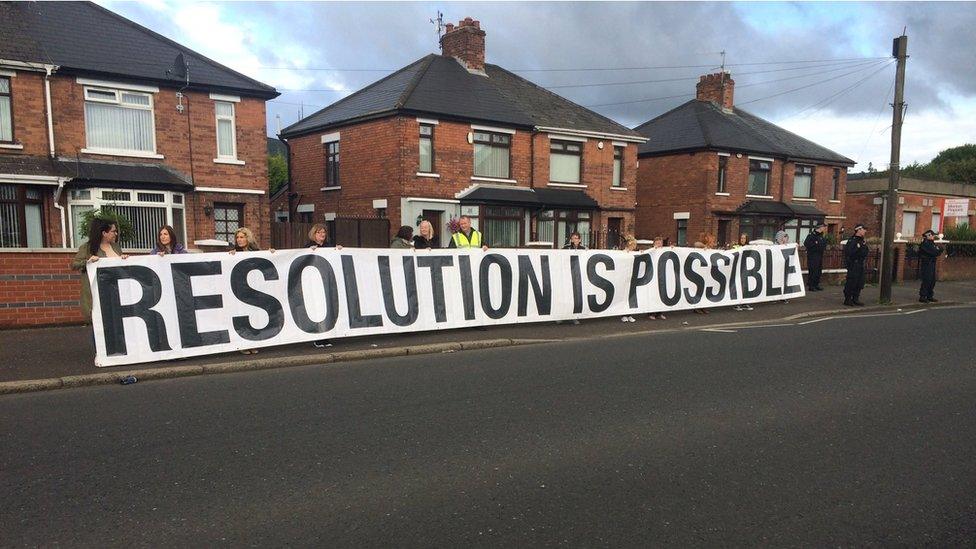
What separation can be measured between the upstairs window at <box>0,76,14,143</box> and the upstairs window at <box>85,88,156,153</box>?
165 cm

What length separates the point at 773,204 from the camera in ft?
103

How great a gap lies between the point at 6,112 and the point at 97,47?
10.1 feet

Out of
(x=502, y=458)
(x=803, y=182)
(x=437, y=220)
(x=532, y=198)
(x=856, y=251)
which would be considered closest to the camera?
(x=502, y=458)

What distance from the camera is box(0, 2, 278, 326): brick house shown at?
52.4ft

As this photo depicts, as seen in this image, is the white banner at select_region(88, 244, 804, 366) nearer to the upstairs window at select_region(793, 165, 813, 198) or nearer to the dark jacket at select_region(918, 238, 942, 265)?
the dark jacket at select_region(918, 238, 942, 265)

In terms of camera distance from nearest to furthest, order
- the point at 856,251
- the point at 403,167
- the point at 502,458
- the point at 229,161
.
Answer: the point at 502,458 < the point at 856,251 < the point at 229,161 < the point at 403,167

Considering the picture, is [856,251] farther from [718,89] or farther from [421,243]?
[718,89]

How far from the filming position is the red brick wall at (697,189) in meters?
29.5

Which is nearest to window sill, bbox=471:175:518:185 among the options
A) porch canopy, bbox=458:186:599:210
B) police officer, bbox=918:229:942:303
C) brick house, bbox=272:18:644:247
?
brick house, bbox=272:18:644:247

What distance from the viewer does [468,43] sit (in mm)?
25297

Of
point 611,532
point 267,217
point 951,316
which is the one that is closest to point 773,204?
point 951,316

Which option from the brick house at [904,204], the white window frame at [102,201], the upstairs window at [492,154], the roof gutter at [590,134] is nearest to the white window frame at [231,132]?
the white window frame at [102,201]

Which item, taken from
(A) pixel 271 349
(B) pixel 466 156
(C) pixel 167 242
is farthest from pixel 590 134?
(C) pixel 167 242

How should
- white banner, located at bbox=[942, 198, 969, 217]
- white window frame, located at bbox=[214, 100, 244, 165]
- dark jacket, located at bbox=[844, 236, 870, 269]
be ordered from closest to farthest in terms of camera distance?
dark jacket, located at bbox=[844, 236, 870, 269]
white window frame, located at bbox=[214, 100, 244, 165]
white banner, located at bbox=[942, 198, 969, 217]
